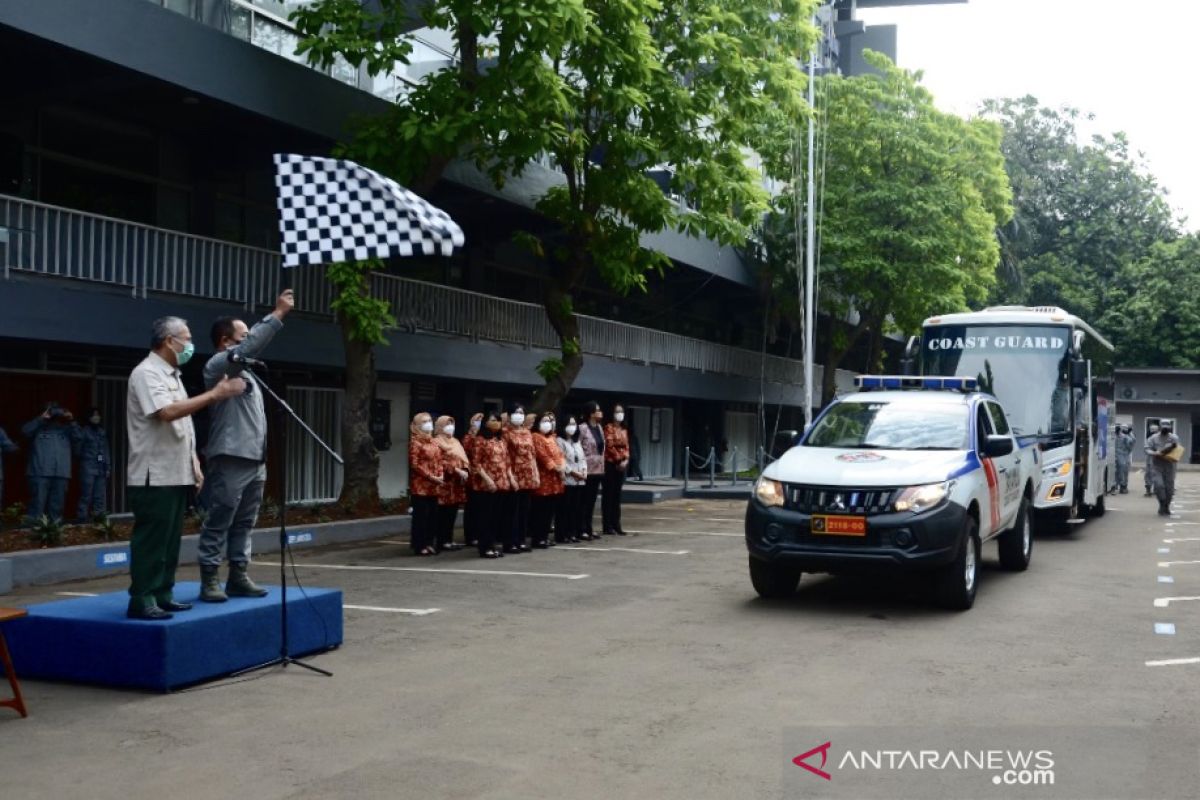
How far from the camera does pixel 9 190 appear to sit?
54.9 feet

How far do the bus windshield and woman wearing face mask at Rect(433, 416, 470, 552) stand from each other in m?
7.65

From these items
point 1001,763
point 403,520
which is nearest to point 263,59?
point 403,520

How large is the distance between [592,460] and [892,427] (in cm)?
686

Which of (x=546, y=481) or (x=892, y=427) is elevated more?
(x=892, y=427)

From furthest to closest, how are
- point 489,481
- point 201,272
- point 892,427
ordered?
1. point 201,272
2. point 489,481
3. point 892,427

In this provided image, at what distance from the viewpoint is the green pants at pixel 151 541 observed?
7.40 meters

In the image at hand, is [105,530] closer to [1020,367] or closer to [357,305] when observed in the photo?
[357,305]

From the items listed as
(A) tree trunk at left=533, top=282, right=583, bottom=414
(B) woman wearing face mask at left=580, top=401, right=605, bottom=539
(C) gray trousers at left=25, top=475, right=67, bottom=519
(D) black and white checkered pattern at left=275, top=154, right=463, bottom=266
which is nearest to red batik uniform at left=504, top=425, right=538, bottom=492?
(B) woman wearing face mask at left=580, top=401, right=605, bottom=539

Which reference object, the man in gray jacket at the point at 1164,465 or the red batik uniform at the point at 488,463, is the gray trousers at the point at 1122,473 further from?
the red batik uniform at the point at 488,463

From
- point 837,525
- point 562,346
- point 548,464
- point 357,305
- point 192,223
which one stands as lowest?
point 837,525

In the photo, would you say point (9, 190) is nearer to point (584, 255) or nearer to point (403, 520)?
point (403, 520)

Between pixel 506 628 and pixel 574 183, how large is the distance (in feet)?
39.0

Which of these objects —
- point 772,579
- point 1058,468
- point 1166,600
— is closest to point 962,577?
point 772,579

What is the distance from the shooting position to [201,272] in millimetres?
17453
